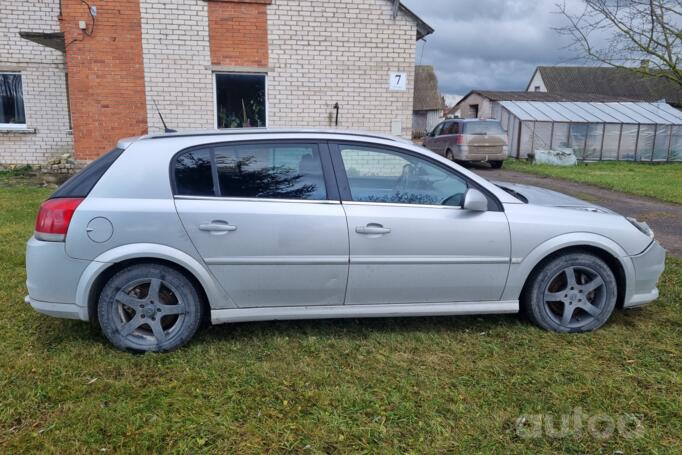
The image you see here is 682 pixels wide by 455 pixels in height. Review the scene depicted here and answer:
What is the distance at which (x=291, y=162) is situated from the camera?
360cm

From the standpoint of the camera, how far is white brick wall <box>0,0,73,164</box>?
11562 millimetres

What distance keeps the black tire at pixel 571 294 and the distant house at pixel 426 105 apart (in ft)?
134

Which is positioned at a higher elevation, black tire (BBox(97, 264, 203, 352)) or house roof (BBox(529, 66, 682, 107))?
house roof (BBox(529, 66, 682, 107))

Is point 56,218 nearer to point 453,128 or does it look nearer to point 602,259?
point 602,259

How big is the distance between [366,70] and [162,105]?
401 centimetres

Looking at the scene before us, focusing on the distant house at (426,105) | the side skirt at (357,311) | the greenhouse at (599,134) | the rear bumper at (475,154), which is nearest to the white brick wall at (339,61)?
the side skirt at (357,311)

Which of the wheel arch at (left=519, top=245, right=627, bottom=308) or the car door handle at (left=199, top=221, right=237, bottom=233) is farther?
the wheel arch at (left=519, top=245, right=627, bottom=308)

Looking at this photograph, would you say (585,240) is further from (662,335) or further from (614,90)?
(614,90)

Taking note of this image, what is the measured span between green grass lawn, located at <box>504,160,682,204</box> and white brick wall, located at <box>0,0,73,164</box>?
1351 centimetres

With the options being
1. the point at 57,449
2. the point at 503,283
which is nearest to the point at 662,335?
the point at 503,283

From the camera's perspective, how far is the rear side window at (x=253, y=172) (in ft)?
11.4

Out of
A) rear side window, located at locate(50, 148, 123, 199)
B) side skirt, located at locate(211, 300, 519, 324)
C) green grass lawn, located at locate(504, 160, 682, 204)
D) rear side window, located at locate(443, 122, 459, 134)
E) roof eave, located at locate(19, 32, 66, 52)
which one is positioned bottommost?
side skirt, located at locate(211, 300, 519, 324)

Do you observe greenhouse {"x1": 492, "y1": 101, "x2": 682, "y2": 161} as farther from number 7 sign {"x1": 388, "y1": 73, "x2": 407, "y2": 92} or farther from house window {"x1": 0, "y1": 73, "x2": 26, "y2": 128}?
house window {"x1": 0, "y1": 73, "x2": 26, "y2": 128}

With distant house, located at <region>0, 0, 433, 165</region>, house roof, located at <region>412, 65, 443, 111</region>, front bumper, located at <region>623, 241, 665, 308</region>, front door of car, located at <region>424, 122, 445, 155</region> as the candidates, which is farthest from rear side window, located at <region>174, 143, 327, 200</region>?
house roof, located at <region>412, 65, 443, 111</region>
